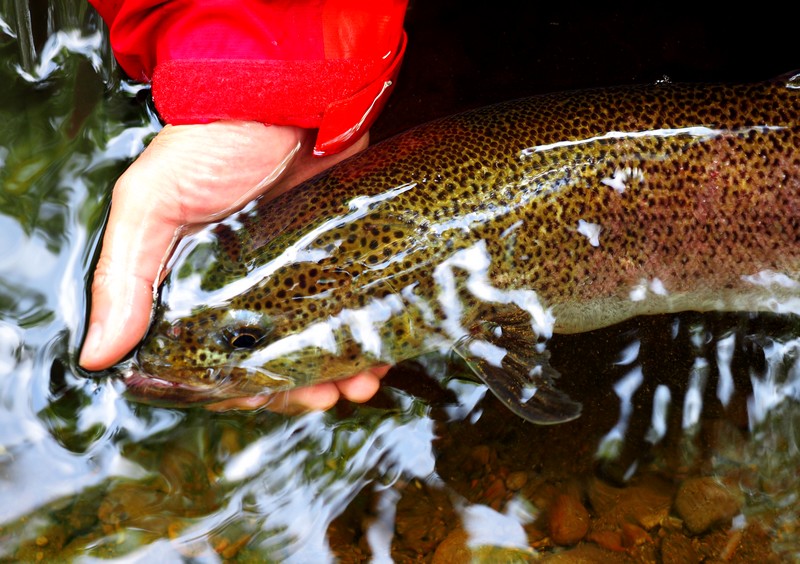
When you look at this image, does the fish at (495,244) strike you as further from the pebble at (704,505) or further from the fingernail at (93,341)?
the pebble at (704,505)

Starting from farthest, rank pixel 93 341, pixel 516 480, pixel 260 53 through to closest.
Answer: pixel 516 480, pixel 260 53, pixel 93 341

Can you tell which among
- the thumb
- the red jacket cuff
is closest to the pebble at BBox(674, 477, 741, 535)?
the red jacket cuff

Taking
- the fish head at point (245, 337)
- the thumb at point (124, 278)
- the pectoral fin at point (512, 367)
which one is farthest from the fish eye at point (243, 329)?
the pectoral fin at point (512, 367)

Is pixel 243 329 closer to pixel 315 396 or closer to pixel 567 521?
pixel 315 396

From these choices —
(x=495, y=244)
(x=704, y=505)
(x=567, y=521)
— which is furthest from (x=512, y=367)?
(x=704, y=505)

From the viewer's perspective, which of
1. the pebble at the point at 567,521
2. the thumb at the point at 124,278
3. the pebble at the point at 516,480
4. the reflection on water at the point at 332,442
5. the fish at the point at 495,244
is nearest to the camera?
the thumb at the point at 124,278

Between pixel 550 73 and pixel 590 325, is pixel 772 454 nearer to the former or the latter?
pixel 590 325

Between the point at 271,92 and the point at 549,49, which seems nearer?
the point at 271,92
